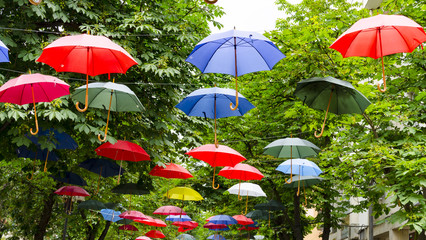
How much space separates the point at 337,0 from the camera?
23000 millimetres

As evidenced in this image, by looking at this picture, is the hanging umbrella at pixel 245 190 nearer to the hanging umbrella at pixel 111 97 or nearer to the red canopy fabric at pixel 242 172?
the red canopy fabric at pixel 242 172

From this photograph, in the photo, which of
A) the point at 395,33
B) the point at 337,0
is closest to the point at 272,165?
the point at 337,0

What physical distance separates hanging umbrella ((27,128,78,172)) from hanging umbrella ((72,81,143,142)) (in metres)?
1.09

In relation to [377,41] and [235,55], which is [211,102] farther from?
[377,41]

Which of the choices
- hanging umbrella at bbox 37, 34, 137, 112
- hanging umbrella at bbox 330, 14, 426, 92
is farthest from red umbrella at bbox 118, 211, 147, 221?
hanging umbrella at bbox 330, 14, 426, 92

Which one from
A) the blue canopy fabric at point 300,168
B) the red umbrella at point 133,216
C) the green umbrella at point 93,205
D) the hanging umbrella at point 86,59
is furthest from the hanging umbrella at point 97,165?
the red umbrella at point 133,216

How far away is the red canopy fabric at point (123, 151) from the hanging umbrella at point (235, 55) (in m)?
2.63

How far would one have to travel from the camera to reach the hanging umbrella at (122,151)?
11852 mm

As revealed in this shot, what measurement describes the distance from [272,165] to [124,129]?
9.43 metres

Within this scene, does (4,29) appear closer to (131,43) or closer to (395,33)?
(131,43)

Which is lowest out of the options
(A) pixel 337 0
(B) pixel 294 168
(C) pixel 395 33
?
(B) pixel 294 168

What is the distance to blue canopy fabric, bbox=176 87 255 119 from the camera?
37.6ft

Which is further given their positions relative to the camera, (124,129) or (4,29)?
(124,129)

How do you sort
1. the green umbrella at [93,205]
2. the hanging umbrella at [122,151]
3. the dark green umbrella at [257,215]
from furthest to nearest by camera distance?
the dark green umbrella at [257,215]
the green umbrella at [93,205]
the hanging umbrella at [122,151]
